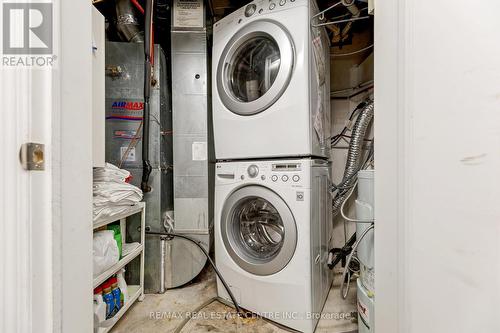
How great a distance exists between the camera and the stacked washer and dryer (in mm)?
1041

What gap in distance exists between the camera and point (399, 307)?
1.76ft

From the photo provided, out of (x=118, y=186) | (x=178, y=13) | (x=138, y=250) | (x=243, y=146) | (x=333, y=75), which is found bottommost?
(x=138, y=250)

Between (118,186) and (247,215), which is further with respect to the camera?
(247,215)

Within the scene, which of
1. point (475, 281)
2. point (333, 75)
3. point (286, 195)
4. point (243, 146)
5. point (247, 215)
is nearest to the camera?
point (475, 281)

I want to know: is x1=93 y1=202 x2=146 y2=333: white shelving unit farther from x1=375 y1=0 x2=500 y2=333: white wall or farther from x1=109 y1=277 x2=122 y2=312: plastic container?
x1=375 y1=0 x2=500 y2=333: white wall

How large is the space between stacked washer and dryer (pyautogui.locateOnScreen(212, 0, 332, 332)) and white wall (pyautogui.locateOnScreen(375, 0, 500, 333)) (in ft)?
1.65

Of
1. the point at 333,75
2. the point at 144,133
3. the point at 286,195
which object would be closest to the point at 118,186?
the point at 144,133

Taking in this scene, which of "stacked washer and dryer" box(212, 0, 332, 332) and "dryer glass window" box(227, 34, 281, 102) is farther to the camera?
"dryer glass window" box(227, 34, 281, 102)

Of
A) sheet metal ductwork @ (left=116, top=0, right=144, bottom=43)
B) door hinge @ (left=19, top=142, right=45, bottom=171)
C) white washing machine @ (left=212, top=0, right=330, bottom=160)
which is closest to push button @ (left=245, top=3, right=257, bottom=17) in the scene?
white washing machine @ (left=212, top=0, right=330, bottom=160)

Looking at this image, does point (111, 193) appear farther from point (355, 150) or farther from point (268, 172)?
point (355, 150)

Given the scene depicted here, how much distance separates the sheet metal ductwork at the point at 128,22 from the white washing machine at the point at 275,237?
1.11 m

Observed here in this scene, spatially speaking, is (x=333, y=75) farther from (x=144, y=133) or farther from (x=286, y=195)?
(x=144, y=133)

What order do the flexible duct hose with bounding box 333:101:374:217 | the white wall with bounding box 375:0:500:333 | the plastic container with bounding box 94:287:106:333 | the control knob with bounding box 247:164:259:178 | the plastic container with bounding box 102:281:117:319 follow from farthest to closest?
the flexible duct hose with bounding box 333:101:374:217
the control knob with bounding box 247:164:259:178
the plastic container with bounding box 102:281:117:319
the plastic container with bounding box 94:287:106:333
the white wall with bounding box 375:0:500:333

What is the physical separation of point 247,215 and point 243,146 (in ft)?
1.39
